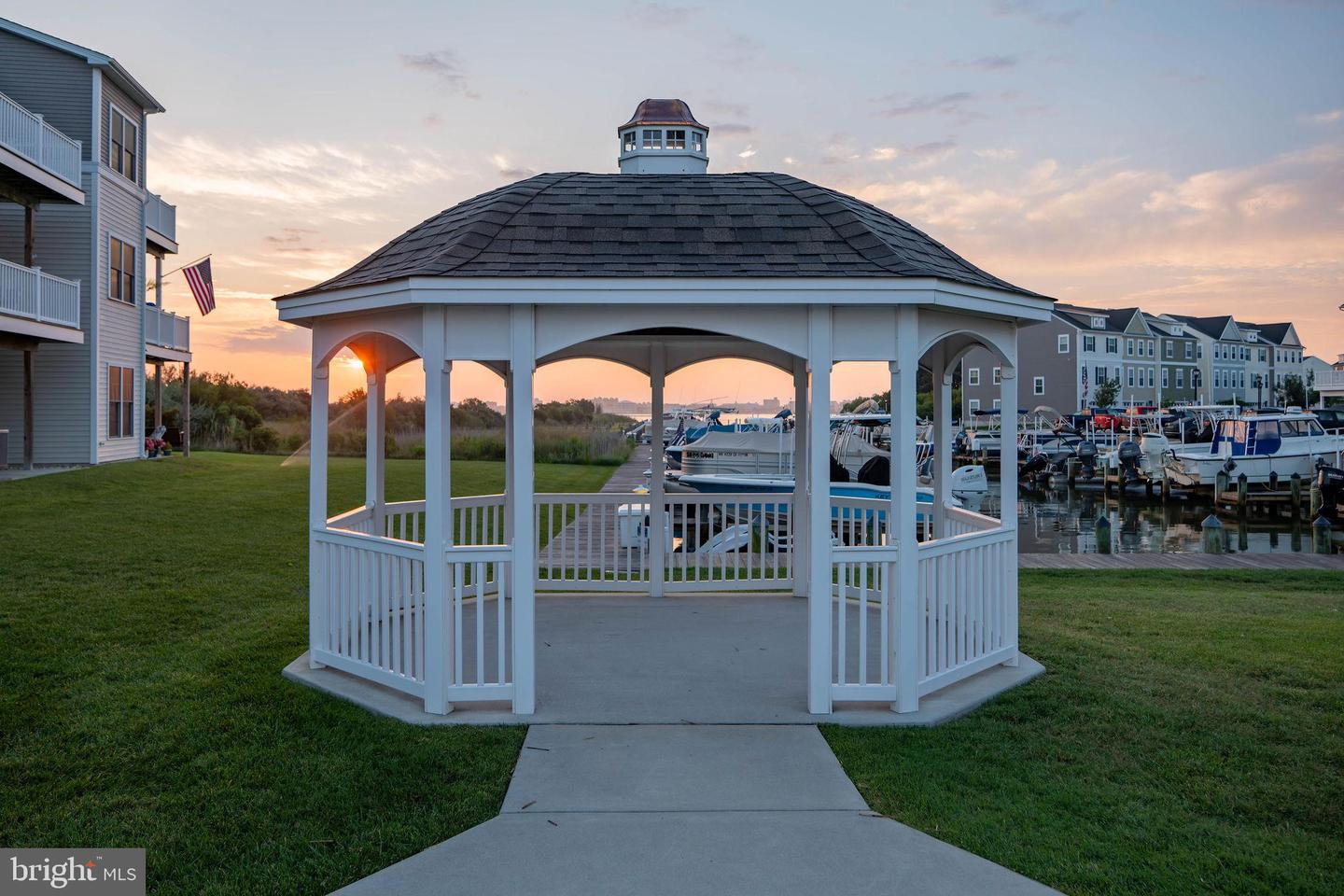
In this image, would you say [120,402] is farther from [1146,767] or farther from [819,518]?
[1146,767]

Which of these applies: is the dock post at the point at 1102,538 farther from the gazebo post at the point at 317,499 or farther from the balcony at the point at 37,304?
the balcony at the point at 37,304

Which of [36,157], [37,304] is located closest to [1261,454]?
[37,304]

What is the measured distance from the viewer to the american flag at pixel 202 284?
23359 mm

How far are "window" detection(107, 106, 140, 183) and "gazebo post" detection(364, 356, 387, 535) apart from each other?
1933 centimetres

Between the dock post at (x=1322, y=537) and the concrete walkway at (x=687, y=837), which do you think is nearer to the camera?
the concrete walkway at (x=687, y=837)

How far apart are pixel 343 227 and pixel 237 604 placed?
409 inches

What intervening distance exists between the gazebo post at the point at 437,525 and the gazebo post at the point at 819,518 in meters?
2.39

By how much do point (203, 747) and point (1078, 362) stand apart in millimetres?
64005

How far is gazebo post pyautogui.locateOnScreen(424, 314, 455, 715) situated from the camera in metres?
5.89

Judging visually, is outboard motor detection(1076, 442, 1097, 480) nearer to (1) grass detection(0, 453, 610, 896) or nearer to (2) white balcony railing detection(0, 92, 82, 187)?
(1) grass detection(0, 453, 610, 896)

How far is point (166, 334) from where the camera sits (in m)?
25.5

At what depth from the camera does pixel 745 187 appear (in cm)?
740

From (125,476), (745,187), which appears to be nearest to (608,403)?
(125,476)

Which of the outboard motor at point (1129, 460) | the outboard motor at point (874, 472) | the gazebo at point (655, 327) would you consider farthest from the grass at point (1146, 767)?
the outboard motor at point (1129, 460)
